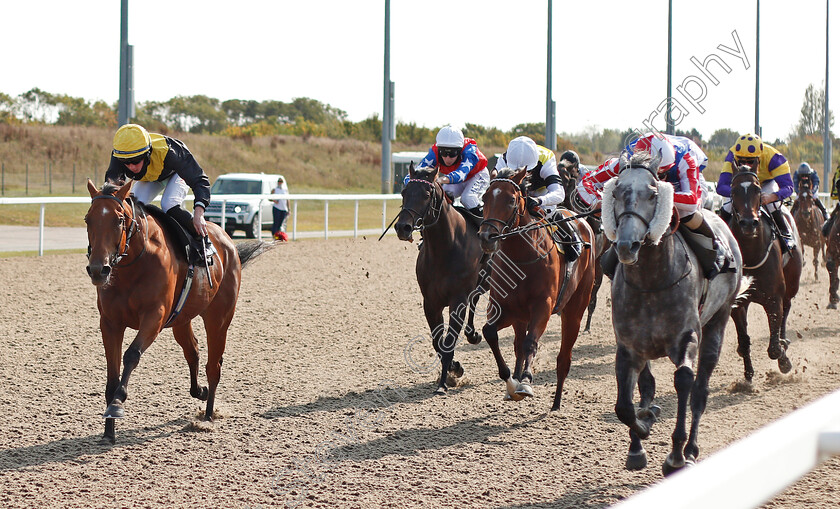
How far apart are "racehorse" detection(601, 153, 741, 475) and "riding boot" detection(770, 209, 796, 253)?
3411mm

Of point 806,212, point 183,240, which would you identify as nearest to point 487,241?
point 183,240

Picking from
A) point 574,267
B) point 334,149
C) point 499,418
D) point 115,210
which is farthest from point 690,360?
point 334,149

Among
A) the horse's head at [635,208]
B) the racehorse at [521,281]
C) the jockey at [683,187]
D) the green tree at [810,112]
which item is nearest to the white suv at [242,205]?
the racehorse at [521,281]

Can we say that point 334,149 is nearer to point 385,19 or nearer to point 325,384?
point 385,19

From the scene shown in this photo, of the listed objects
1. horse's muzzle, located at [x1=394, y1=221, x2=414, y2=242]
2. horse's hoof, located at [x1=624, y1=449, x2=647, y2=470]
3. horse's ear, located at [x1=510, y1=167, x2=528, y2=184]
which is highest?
horse's ear, located at [x1=510, y1=167, x2=528, y2=184]

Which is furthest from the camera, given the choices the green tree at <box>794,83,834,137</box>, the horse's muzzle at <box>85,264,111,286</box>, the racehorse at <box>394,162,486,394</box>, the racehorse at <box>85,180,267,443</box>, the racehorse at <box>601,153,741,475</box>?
the green tree at <box>794,83,834,137</box>

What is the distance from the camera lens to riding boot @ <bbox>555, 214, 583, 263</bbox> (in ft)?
22.4

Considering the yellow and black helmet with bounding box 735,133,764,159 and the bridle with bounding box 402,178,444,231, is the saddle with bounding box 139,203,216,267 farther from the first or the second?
the yellow and black helmet with bounding box 735,133,764,159

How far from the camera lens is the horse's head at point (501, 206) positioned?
20.0ft

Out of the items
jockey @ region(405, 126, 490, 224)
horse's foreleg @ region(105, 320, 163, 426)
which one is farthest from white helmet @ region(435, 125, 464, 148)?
horse's foreleg @ region(105, 320, 163, 426)

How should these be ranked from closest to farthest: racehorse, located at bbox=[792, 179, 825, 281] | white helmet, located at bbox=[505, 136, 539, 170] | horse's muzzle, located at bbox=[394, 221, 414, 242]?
horse's muzzle, located at bbox=[394, 221, 414, 242] → white helmet, located at bbox=[505, 136, 539, 170] → racehorse, located at bbox=[792, 179, 825, 281]

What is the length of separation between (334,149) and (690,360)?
45880 millimetres

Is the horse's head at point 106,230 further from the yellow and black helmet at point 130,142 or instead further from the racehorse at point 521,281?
the racehorse at point 521,281

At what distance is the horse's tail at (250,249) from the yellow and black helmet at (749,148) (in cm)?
413
